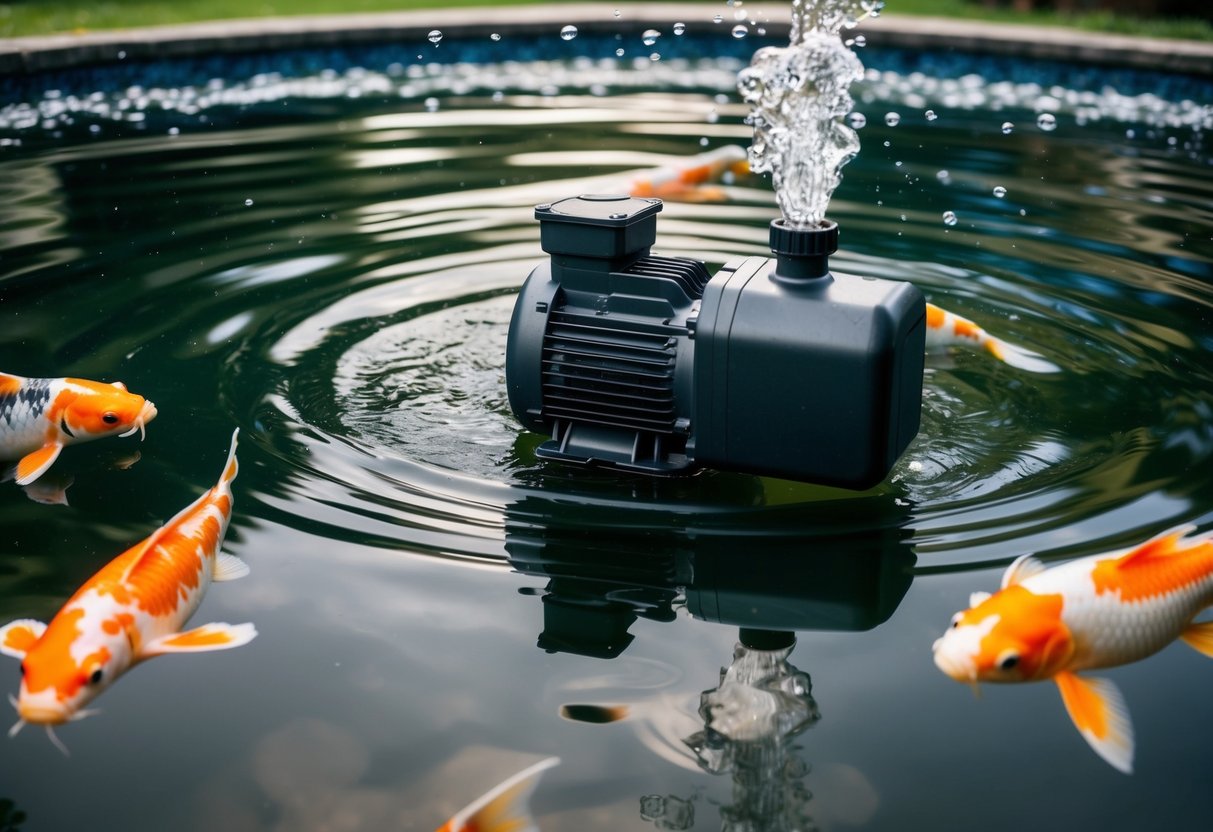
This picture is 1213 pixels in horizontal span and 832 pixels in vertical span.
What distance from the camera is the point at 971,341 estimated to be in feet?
14.4

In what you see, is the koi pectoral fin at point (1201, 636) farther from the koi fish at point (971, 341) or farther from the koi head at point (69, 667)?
the koi head at point (69, 667)

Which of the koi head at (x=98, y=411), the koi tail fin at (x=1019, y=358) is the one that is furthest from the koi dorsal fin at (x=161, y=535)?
the koi tail fin at (x=1019, y=358)

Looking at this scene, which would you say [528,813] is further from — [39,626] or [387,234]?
[387,234]

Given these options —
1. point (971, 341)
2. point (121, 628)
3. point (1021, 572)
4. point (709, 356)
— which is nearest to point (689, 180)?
point (971, 341)

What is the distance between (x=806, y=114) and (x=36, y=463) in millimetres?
2320

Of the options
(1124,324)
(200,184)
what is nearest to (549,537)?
(1124,324)

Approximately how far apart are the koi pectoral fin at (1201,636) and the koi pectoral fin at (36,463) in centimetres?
284

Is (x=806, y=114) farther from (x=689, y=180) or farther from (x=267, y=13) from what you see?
(x=267, y=13)

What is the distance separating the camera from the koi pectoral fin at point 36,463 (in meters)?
3.36

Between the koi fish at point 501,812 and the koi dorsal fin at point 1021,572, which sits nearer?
the koi fish at point 501,812

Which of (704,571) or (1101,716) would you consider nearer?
(1101,716)

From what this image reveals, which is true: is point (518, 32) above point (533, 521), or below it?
above

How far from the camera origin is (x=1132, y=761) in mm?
2422

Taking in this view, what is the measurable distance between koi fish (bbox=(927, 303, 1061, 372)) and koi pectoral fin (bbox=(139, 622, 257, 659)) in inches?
104
